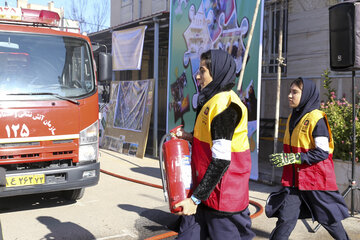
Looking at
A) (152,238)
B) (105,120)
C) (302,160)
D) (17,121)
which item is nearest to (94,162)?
(17,121)

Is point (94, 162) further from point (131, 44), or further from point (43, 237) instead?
point (131, 44)

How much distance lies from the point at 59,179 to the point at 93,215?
0.77 m

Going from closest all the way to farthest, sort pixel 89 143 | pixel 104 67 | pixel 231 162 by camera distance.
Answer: pixel 231 162
pixel 89 143
pixel 104 67

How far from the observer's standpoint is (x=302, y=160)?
12.2ft

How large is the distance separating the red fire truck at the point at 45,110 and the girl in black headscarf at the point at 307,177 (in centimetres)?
286

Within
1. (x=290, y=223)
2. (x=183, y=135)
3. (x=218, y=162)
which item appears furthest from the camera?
(x=290, y=223)

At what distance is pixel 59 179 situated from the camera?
5332 millimetres

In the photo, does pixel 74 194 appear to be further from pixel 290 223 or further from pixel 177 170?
pixel 177 170

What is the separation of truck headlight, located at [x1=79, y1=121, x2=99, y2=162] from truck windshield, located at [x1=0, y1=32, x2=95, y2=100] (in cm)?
52

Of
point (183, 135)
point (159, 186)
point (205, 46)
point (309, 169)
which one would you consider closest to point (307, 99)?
point (309, 169)

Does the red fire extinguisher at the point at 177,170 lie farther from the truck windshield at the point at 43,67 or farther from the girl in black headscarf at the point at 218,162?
the truck windshield at the point at 43,67

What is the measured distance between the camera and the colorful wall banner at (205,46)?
748cm

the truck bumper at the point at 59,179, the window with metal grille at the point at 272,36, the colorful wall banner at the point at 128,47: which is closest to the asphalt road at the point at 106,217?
the truck bumper at the point at 59,179

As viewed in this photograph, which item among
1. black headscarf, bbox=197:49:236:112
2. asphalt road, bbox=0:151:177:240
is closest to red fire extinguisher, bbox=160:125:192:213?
black headscarf, bbox=197:49:236:112
